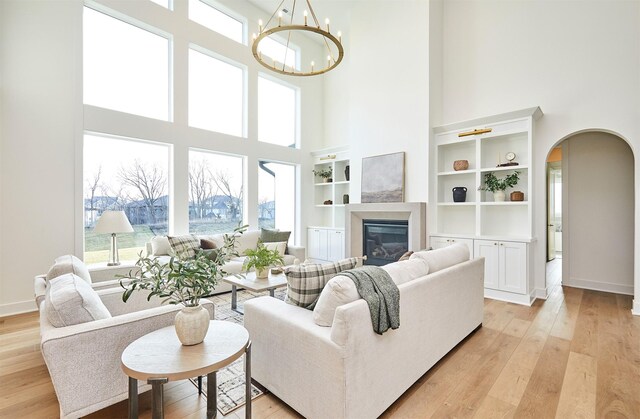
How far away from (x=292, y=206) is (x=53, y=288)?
533 cm

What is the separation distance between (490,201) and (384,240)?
1880 millimetres

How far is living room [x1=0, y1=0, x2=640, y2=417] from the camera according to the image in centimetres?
371

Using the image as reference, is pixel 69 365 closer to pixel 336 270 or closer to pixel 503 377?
A: pixel 336 270

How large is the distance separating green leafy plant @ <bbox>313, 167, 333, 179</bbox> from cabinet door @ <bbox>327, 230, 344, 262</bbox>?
4.53 feet

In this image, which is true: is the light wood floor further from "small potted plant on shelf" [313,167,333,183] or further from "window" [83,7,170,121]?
"small potted plant on shelf" [313,167,333,183]

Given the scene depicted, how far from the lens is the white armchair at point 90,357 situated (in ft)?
5.19

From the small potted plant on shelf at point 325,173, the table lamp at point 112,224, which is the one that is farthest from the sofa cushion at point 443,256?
the small potted plant on shelf at point 325,173

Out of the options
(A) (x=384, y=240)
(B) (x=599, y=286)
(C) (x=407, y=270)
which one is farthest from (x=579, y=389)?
(A) (x=384, y=240)

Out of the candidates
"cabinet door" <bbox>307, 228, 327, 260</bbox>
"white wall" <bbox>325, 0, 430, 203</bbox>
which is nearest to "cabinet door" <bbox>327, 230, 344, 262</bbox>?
"cabinet door" <bbox>307, 228, 327, 260</bbox>

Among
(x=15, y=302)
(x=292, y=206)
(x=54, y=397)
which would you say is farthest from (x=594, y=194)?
(x=15, y=302)

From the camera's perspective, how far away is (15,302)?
145 inches

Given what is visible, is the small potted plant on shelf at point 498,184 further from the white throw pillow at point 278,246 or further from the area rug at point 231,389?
the area rug at point 231,389

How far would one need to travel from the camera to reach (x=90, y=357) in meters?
1.67

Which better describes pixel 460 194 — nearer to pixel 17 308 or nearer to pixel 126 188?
pixel 126 188
